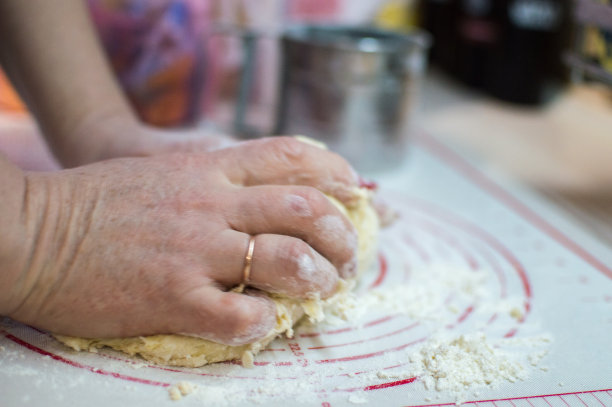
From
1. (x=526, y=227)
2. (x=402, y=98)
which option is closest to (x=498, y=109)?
(x=402, y=98)

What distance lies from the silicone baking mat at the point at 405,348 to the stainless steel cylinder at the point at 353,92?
0.72 feet

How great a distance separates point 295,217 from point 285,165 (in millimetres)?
85

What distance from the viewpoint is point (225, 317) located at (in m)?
0.61

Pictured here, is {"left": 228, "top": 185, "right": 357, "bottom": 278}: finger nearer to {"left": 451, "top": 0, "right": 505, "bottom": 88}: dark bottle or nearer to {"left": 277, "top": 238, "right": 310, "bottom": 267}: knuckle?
{"left": 277, "top": 238, "right": 310, "bottom": 267}: knuckle

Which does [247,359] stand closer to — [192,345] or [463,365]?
[192,345]

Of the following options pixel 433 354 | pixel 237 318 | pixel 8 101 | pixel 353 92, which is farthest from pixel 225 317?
pixel 8 101

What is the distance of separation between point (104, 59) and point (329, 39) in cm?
54

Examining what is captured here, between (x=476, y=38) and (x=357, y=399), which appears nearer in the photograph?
(x=357, y=399)

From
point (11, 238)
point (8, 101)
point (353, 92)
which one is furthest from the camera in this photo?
point (8, 101)

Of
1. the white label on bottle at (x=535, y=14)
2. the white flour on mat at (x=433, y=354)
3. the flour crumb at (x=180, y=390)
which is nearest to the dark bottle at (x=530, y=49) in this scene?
the white label on bottle at (x=535, y=14)

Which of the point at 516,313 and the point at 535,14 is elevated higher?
the point at 535,14

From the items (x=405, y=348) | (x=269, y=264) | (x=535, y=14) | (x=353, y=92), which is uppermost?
(x=535, y=14)

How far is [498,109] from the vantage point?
1818mm

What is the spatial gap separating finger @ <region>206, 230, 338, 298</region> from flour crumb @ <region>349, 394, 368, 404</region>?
0.13 meters
